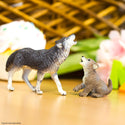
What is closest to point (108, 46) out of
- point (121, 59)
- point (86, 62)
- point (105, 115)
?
point (121, 59)

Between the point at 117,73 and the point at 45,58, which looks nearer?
the point at 45,58

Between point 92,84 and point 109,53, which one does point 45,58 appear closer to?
point 92,84

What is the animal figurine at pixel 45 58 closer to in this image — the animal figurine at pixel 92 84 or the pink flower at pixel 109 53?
the animal figurine at pixel 92 84

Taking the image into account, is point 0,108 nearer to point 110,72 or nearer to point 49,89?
point 49,89

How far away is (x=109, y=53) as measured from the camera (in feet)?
2.12

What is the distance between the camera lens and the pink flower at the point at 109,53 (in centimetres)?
63

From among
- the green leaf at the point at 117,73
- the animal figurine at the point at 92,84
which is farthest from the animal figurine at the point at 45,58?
→ the green leaf at the point at 117,73

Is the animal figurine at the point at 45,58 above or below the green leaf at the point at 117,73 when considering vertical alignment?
above

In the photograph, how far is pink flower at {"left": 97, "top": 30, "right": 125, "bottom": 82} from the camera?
25.0 inches

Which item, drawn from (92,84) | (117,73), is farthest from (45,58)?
(117,73)

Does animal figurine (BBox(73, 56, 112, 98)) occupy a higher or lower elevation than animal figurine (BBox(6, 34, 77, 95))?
lower

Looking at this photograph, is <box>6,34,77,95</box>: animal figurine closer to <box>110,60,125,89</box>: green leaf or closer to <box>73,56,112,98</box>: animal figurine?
<box>73,56,112,98</box>: animal figurine

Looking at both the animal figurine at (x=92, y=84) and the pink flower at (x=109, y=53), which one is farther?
the pink flower at (x=109, y=53)

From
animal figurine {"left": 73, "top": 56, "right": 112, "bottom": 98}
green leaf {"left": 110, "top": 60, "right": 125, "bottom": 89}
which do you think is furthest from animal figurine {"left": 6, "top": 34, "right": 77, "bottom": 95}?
green leaf {"left": 110, "top": 60, "right": 125, "bottom": 89}
